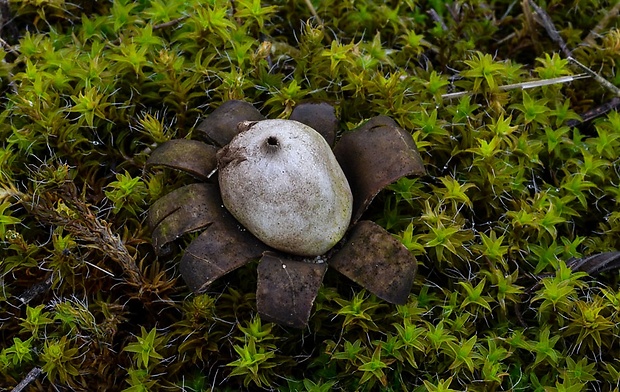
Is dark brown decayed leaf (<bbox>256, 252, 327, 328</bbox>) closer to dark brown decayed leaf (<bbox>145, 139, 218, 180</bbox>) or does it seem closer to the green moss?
the green moss

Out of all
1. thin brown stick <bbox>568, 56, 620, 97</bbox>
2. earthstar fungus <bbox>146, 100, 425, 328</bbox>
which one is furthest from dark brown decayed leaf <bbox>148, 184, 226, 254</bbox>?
thin brown stick <bbox>568, 56, 620, 97</bbox>

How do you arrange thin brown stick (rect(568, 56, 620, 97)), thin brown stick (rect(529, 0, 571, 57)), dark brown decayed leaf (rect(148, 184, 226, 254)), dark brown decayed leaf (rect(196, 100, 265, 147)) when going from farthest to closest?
thin brown stick (rect(529, 0, 571, 57))
thin brown stick (rect(568, 56, 620, 97))
dark brown decayed leaf (rect(196, 100, 265, 147))
dark brown decayed leaf (rect(148, 184, 226, 254))

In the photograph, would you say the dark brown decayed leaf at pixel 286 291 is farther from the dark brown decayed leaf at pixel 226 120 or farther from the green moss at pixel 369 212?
the dark brown decayed leaf at pixel 226 120

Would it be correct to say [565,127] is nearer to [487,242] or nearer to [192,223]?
[487,242]

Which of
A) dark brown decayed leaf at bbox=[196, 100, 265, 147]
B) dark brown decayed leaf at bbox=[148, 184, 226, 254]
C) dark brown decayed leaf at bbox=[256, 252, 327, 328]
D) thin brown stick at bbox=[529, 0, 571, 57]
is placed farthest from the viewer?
thin brown stick at bbox=[529, 0, 571, 57]

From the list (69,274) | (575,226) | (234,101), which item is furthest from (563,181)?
(69,274)
